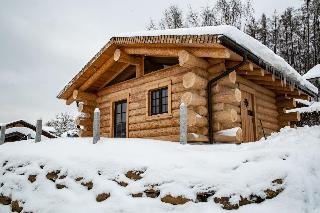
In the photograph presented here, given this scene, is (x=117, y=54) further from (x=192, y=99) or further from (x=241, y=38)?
(x=241, y=38)

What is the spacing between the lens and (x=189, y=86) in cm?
815

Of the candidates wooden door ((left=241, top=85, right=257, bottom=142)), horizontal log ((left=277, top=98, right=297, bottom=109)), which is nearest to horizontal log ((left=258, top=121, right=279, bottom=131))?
horizontal log ((left=277, top=98, right=297, bottom=109))

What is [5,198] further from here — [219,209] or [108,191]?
[219,209]

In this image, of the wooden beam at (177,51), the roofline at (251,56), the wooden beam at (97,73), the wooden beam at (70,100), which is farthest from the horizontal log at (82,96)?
the roofline at (251,56)

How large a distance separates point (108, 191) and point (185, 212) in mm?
1585

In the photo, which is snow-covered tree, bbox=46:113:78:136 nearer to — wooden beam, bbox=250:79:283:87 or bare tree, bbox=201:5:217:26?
bare tree, bbox=201:5:217:26

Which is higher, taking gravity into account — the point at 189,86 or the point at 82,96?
the point at 82,96

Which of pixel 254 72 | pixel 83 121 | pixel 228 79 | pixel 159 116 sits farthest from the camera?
pixel 83 121

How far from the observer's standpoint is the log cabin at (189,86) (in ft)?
26.3

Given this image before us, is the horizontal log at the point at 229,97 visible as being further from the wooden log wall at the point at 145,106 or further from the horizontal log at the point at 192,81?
the wooden log wall at the point at 145,106

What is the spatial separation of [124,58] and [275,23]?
77.5 ft

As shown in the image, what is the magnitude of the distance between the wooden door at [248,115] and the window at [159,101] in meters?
2.49

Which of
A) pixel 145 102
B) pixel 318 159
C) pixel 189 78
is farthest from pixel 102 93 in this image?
pixel 318 159

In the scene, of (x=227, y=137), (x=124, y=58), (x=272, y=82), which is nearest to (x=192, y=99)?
(x=227, y=137)
